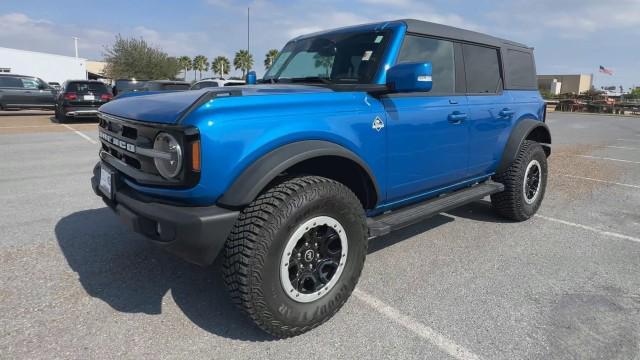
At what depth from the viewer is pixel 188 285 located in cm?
302

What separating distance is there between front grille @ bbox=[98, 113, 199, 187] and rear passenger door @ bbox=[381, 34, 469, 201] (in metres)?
1.40

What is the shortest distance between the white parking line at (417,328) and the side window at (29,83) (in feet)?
63.2

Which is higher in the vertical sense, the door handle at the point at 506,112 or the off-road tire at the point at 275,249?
the door handle at the point at 506,112

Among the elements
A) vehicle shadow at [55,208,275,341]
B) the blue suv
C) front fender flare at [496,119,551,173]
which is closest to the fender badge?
the blue suv

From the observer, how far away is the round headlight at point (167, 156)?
7.11ft

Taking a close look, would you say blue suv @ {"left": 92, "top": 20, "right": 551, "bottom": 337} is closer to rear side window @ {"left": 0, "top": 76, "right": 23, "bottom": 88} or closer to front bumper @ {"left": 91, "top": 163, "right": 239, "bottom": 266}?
front bumper @ {"left": 91, "top": 163, "right": 239, "bottom": 266}

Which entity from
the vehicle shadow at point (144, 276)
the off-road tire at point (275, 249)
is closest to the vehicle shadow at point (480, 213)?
the vehicle shadow at point (144, 276)

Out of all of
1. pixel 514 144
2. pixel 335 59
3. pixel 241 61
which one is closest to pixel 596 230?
pixel 514 144

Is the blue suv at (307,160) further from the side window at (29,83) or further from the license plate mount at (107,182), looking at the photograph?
the side window at (29,83)

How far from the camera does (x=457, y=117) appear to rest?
349cm

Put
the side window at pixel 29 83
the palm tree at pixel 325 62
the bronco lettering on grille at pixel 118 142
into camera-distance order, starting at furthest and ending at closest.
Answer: the side window at pixel 29 83, the palm tree at pixel 325 62, the bronco lettering on grille at pixel 118 142

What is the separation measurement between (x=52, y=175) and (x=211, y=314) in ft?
16.6

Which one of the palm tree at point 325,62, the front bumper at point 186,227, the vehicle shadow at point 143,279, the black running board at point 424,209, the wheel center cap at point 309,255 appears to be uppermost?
the palm tree at point 325,62

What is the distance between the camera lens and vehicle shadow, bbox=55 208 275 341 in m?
2.61
